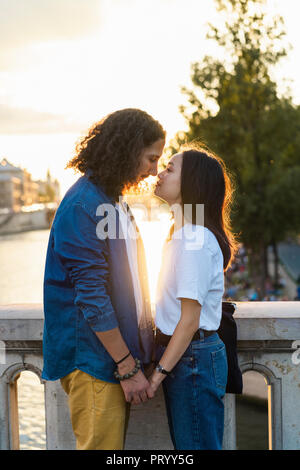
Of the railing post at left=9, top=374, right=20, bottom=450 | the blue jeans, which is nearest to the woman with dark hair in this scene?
the blue jeans

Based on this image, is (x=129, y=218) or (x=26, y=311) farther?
(x=26, y=311)

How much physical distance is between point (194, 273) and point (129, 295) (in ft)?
0.76

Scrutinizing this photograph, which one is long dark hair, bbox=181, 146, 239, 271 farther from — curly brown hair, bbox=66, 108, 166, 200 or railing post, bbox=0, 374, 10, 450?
railing post, bbox=0, 374, 10, 450

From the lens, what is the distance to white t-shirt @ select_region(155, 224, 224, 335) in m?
1.90

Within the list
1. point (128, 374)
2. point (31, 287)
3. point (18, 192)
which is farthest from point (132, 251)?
point (18, 192)

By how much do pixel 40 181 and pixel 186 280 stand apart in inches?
6277

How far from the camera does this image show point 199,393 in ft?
6.46

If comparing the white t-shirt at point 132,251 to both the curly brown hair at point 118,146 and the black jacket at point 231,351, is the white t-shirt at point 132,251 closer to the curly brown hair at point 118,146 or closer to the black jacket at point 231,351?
the curly brown hair at point 118,146

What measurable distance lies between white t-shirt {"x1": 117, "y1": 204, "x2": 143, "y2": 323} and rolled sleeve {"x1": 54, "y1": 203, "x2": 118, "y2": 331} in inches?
5.0

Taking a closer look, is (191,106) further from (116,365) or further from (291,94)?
(116,365)

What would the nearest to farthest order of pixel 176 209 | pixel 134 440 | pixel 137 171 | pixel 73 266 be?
pixel 73 266 → pixel 137 171 → pixel 176 209 → pixel 134 440

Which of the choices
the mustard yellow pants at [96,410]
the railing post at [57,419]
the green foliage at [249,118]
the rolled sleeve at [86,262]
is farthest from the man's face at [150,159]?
the green foliage at [249,118]

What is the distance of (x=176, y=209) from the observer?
2057mm
